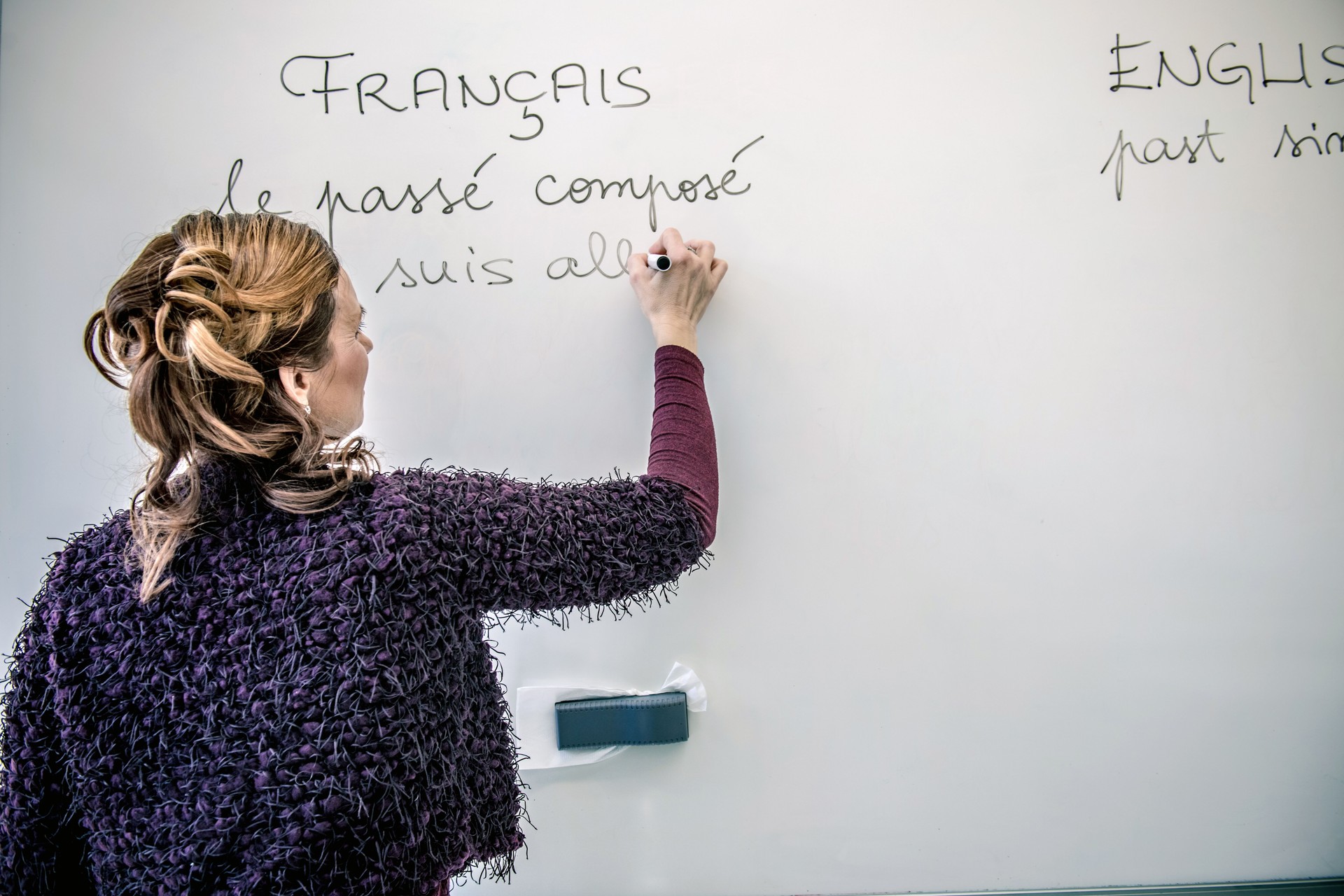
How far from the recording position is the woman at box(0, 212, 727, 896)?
534mm

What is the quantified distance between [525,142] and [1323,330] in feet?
3.05

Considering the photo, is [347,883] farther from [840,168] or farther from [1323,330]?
[1323,330]

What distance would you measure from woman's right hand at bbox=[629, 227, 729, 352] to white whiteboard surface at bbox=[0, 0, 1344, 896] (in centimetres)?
4

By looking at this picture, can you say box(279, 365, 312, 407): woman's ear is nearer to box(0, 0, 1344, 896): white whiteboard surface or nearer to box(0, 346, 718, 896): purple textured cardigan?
box(0, 346, 718, 896): purple textured cardigan

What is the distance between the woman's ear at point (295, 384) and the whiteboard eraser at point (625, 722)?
1.48 feet

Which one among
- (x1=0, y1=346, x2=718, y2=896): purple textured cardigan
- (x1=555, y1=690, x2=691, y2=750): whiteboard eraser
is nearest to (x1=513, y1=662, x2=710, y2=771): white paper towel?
(x1=555, y1=690, x2=691, y2=750): whiteboard eraser

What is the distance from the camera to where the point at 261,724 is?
21.2 inches

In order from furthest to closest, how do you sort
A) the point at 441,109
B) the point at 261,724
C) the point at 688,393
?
the point at 441,109 → the point at 688,393 → the point at 261,724

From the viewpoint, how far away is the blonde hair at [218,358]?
1.74ft

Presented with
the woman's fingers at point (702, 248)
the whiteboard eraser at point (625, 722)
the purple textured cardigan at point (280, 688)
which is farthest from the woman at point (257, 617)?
the woman's fingers at point (702, 248)

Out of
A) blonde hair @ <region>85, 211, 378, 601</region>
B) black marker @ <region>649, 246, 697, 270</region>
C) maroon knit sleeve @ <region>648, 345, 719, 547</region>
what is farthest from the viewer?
black marker @ <region>649, 246, 697, 270</region>

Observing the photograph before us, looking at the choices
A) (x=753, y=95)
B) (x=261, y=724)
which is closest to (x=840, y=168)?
(x=753, y=95)

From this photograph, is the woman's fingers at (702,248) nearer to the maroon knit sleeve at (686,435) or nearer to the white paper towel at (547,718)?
the maroon knit sleeve at (686,435)

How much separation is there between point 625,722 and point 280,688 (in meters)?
0.41
